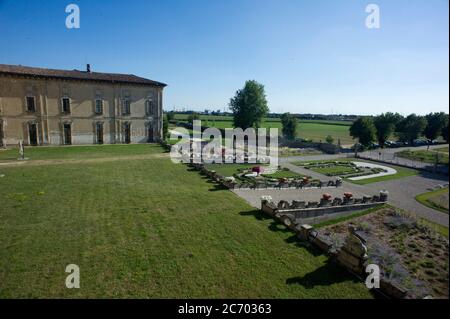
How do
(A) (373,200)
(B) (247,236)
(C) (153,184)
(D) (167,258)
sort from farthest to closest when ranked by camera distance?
(C) (153,184) → (A) (373,200) → (B) (247,236) → (D) (167,258)

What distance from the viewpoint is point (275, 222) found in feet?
38.3

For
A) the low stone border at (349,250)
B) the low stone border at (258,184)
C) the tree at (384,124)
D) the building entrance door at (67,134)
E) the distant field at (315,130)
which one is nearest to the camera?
the low stone border at (349,250)

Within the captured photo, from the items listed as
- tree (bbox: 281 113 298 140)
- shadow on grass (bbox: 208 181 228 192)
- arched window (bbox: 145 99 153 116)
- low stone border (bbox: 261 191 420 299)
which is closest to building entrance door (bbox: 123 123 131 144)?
arched window (bbox: 145 99 153 116)

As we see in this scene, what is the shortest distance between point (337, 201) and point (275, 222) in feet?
16.0

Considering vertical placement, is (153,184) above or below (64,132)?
below

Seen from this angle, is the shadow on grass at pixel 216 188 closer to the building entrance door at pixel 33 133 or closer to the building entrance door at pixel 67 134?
the building entrance door at pixel 67 134

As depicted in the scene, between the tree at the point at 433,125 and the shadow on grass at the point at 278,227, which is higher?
the tree at the point at 433,125

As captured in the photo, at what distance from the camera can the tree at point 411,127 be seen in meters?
52.4

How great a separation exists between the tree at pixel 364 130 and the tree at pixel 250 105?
1683cm

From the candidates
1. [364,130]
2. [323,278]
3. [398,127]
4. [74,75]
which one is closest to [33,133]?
[74,75]

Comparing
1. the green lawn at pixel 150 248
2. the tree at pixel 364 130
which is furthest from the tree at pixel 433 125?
the green lawn at pixel 150 248

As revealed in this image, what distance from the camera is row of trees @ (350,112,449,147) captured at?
141 feet
